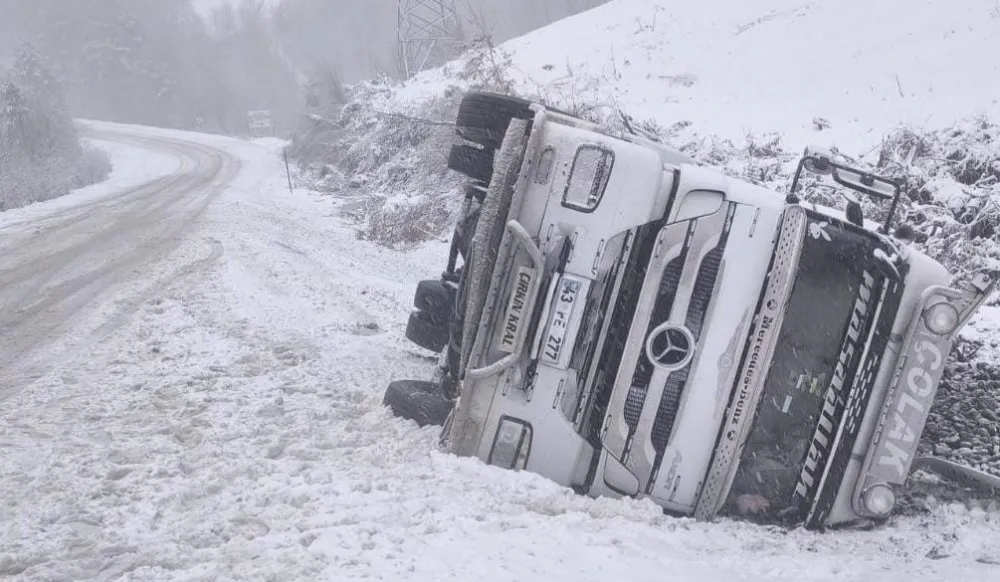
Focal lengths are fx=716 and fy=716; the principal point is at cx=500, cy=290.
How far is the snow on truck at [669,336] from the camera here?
337cm

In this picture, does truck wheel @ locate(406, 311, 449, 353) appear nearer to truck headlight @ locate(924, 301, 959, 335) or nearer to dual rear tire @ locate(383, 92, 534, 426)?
dual rear tire @ locate(383, 92, 534, 426)

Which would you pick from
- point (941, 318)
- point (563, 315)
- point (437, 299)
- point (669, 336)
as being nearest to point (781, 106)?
point (437, 299)

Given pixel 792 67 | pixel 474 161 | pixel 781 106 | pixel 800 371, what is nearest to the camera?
pixel 800 371

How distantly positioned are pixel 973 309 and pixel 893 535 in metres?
1.15

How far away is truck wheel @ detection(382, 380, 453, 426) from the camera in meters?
4.03

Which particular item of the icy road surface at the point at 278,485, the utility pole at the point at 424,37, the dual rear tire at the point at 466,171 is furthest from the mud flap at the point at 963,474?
the utility pole at the point at 424,37

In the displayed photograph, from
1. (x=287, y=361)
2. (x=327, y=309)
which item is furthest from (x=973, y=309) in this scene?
(x=327, y=309)

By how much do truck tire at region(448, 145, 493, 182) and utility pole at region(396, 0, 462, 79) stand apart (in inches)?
652

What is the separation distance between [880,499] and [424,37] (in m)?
23.2

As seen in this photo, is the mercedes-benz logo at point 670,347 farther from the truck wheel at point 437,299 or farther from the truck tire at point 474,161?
the truck wheel at point 437,299

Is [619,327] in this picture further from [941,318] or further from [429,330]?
[429,330]

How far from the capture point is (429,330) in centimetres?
486

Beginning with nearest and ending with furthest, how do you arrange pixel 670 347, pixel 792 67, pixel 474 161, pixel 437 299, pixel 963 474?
pixel 670 347 < pixel 963 474 < pixel 474 161 < pixel 437 299 < pixel 792 67

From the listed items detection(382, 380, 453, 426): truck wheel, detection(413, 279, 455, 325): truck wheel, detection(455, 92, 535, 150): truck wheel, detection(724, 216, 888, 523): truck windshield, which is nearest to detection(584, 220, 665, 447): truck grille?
detection(724, 216, 888, 523): truck windshield
